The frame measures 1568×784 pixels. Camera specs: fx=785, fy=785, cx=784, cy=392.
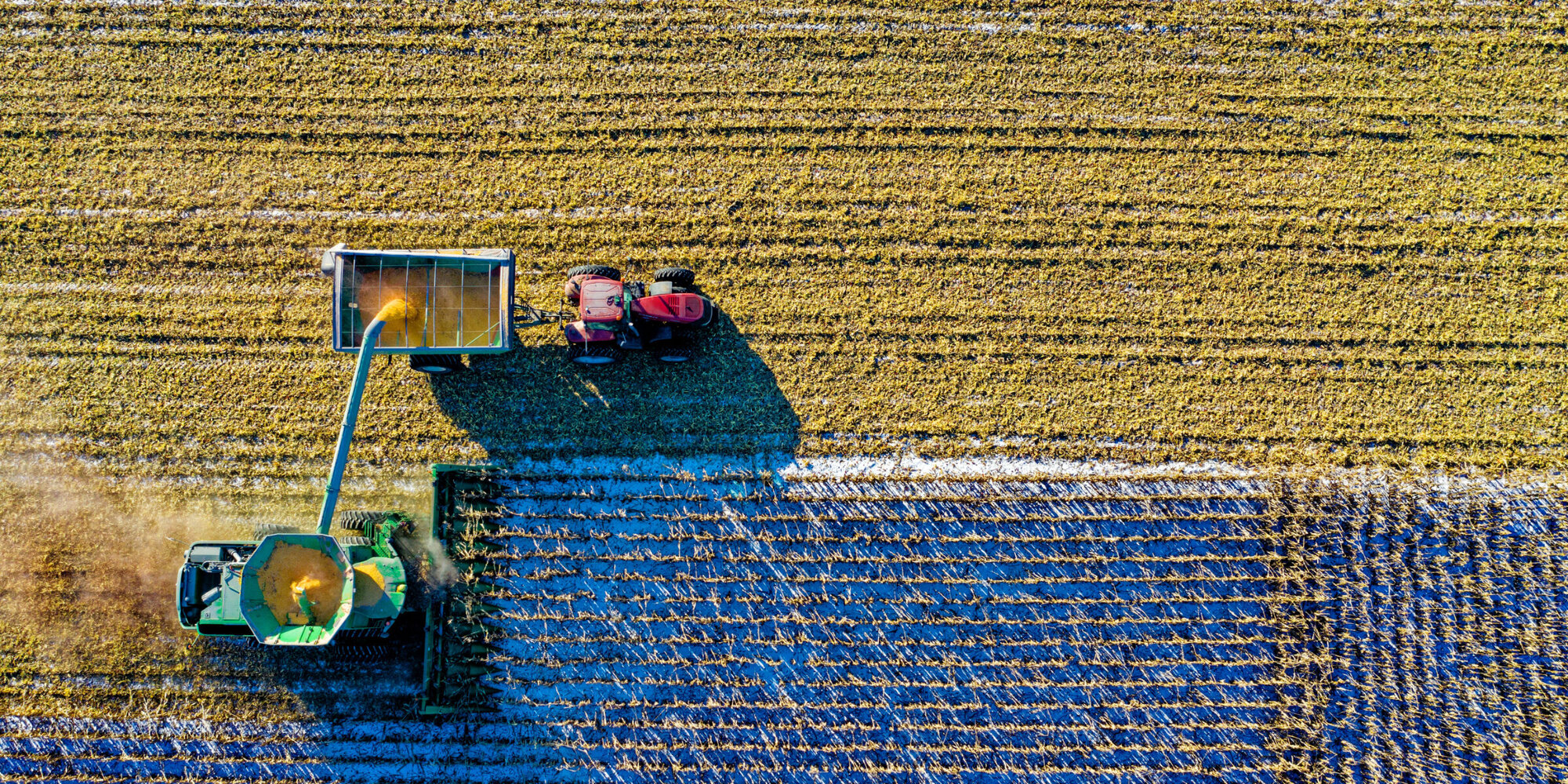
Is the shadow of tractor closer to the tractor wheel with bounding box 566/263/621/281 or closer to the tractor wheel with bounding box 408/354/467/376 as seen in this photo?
the tractor wheel with bounding box 408/354/467/376

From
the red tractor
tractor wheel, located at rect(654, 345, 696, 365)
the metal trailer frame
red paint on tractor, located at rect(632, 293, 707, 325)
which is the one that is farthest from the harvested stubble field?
the metal trailer frame

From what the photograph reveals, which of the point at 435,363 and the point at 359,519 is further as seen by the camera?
the point at 435,363

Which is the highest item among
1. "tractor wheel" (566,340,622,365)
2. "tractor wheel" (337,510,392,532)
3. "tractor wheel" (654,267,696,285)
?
"tractor wheel" (654,267,696,285)

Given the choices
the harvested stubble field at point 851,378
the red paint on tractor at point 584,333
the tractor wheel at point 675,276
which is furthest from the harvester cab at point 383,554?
the tractor wheel at point 675,276

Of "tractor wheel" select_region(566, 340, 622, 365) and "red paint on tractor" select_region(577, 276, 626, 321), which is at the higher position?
"red paint on tractor" select_region(577, 276, 626, 321)

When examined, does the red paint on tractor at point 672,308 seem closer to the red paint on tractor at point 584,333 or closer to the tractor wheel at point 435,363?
the red paint on tractor at point 584,333

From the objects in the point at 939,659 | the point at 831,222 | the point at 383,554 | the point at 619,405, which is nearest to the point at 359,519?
the point at 383,554

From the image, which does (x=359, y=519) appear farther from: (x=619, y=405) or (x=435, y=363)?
(x=619, y=405)

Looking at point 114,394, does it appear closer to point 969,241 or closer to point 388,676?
point 388,676
